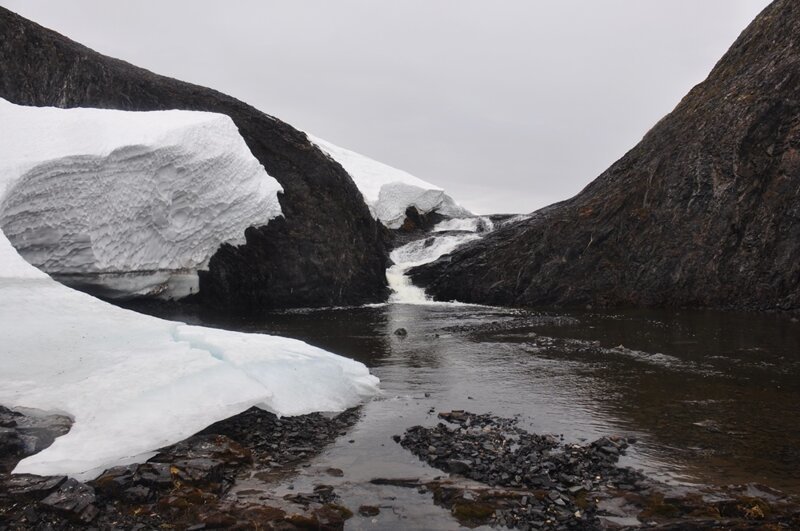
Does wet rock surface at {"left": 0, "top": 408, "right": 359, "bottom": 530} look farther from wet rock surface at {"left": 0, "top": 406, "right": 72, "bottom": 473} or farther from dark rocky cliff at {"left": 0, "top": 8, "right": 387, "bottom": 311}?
dark rocky cliff at {"left": 0, "top": 8, "right": 387, "bottom": 311}

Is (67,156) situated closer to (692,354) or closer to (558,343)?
(558,343)

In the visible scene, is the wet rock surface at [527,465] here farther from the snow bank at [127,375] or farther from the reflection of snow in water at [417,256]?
the reflection of snow in water at [417,256]

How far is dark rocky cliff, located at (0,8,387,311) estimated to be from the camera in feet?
93.2

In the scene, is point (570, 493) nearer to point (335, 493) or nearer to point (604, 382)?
point (335, 493)

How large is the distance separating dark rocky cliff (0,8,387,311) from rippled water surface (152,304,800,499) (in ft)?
11.8

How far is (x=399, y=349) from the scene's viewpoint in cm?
1852

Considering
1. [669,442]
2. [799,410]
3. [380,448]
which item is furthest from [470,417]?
[799,410]

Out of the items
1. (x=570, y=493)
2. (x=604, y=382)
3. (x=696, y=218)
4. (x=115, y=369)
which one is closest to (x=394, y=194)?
(x=696, y=218)

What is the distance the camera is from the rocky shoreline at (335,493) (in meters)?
6.91

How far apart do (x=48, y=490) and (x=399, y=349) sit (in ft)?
39.9

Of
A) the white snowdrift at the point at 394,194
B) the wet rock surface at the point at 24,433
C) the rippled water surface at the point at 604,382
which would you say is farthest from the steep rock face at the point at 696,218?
the wet rock surface at the point at 24,433

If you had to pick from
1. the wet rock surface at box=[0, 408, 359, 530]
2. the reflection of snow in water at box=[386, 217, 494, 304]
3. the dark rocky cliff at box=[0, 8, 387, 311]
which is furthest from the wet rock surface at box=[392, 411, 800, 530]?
the reflection of snow in water at box=[386, 217, 494, 304]

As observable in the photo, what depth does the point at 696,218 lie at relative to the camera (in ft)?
93.7

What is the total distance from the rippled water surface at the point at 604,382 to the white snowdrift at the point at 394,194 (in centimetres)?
2253
